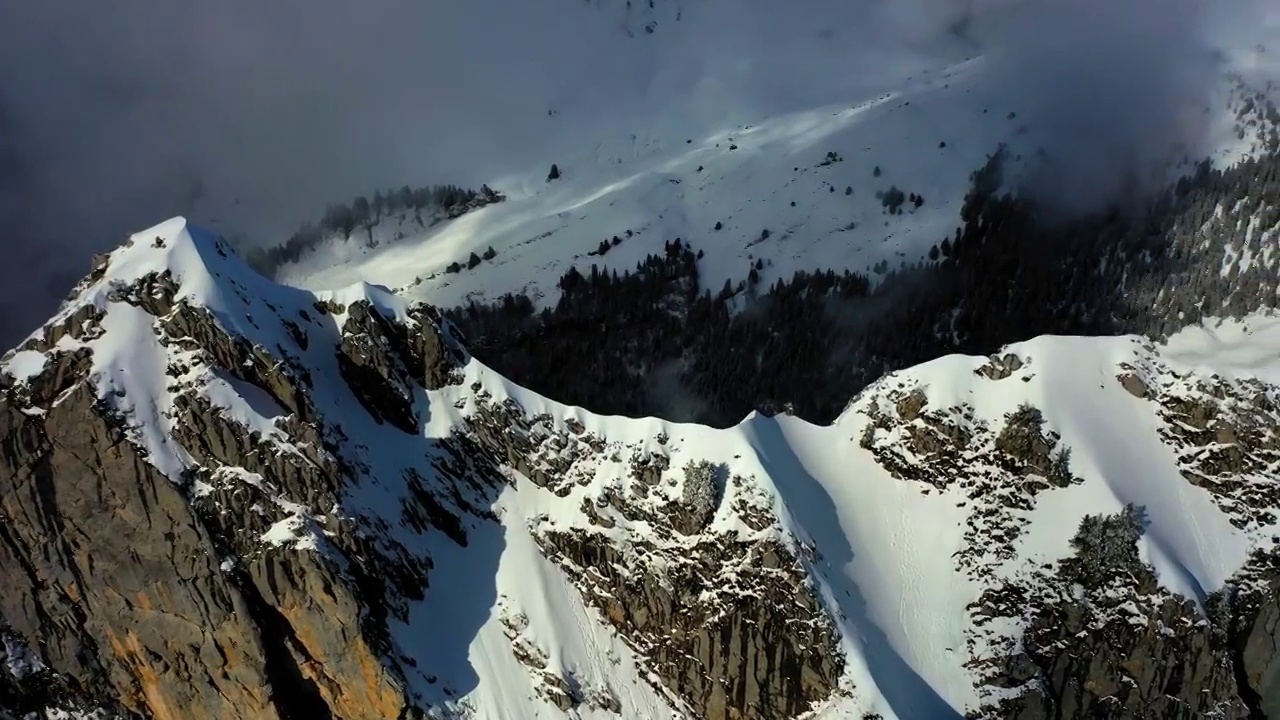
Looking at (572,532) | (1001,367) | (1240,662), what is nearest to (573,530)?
(572,532)

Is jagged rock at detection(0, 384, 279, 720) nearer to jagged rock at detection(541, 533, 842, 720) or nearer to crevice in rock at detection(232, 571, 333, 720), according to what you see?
crevice in rock at detection(232, 571, 333, 720)

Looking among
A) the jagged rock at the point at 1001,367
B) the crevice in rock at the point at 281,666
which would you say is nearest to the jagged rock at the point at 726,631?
the crevice in rock at the point at 281,666

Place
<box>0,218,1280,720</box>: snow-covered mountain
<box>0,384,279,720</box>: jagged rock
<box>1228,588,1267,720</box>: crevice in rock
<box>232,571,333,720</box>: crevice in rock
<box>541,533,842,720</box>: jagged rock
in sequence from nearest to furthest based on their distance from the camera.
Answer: <box>0,384,279,720</box>: jagged rock
<box>232,571,333,720</box>: crevice in rock
<box>0,218,1280,720</box>: snow-covered mountain
<box>541,533,842,720</box>: jagged rock
<box>1228,588,1267,720</box>: crevice in rock

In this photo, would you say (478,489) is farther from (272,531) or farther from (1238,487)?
(1238,487)

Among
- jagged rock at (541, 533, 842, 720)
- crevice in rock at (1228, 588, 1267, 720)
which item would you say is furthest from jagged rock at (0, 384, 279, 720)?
crevice in rock at (1228, 588, 1267, 720)

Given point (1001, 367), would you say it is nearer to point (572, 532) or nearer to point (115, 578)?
point (572, 532)

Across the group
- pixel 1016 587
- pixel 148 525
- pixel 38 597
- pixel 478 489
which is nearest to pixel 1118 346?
pixel 1016 587

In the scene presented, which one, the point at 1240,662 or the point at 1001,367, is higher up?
the point at 1001,367

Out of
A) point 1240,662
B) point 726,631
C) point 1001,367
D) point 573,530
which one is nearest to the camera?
point 726,631

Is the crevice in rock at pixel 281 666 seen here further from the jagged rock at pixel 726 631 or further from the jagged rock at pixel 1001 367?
the jagged rock at pixel 1001 367

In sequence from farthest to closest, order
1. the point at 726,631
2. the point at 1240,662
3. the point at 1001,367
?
the point at 1001,367
the point at 1240,662
the point at 726,631
